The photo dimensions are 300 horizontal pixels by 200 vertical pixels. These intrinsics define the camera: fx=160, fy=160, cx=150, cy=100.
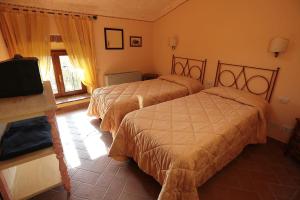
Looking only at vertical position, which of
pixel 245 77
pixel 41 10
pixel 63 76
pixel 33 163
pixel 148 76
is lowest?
pixel 33 163

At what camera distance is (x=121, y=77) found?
4113 mm

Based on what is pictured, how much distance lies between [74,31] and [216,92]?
3016 millimetres

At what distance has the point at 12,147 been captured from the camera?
4.44 ft

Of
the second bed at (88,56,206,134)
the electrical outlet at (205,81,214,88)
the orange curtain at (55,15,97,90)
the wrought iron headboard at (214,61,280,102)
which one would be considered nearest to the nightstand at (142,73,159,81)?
the second bed at (88,56,206,134)

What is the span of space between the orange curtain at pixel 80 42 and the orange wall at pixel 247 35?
2.04 metres

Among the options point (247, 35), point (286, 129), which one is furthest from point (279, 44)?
point (286, 129)

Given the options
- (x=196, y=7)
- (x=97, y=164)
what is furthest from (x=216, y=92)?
(x=97, y=164)

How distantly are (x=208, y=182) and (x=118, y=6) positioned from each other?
3776mm

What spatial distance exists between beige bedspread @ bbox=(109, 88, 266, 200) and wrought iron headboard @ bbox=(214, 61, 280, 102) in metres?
0.34

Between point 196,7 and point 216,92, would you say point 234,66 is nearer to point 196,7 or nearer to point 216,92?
point 216,92

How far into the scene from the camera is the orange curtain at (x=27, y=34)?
266 cm

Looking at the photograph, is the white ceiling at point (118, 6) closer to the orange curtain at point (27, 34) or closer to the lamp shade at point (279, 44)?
the orange curtain at point (27, 34)

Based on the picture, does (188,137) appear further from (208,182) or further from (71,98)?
(71,98)

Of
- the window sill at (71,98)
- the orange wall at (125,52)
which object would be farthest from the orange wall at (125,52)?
the window sill at (71,98)
